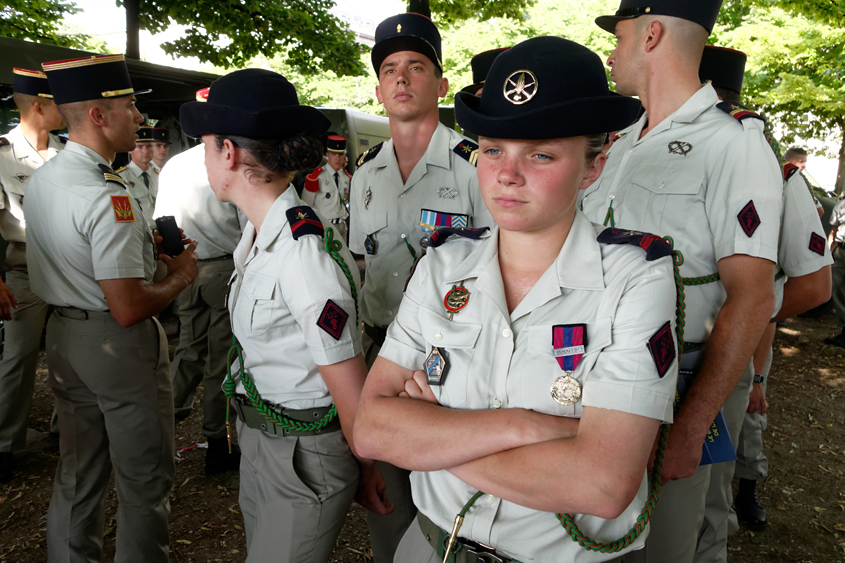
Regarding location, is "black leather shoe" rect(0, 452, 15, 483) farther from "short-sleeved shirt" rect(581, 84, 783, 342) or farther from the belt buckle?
"short-sleeved shirt" rect(581, 84, 783, 342)

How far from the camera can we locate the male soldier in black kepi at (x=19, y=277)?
13.7ft

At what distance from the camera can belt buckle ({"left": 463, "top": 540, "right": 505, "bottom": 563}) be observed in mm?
1377

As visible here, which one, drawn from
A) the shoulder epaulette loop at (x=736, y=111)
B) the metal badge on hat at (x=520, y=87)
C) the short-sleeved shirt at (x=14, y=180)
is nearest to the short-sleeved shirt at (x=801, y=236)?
the shoulder epaulette loop at (x=736, y=111)

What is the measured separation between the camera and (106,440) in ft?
9.41

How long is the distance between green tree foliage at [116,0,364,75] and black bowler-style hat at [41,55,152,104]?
8.66m

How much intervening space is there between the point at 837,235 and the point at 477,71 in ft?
20.0

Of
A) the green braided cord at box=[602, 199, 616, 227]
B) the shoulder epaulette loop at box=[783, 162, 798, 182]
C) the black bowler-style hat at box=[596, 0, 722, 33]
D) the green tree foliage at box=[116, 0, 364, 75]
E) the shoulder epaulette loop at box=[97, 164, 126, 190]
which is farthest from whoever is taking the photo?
the green tree foliage at box=[116, 0, 364, 75]

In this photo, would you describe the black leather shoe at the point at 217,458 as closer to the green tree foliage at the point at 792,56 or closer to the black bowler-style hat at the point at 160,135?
the black bowler-style hat at the point at 160,135

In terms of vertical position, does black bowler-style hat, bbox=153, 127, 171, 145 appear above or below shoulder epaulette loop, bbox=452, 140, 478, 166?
below

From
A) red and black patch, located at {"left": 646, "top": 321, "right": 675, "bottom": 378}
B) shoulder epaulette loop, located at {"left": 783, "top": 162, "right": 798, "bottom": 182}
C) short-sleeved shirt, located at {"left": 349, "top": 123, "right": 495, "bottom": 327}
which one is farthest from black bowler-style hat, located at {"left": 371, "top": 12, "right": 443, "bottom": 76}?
red and black patch, located at {"left": 646, "top": 321, "right": 675, "bottom": 378}

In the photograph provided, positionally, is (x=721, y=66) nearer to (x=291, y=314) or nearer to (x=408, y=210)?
(x=408, y=210)

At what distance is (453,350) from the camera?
4.81 ft

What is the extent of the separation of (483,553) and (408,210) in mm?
1979

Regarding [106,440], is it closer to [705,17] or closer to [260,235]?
[260,235]
